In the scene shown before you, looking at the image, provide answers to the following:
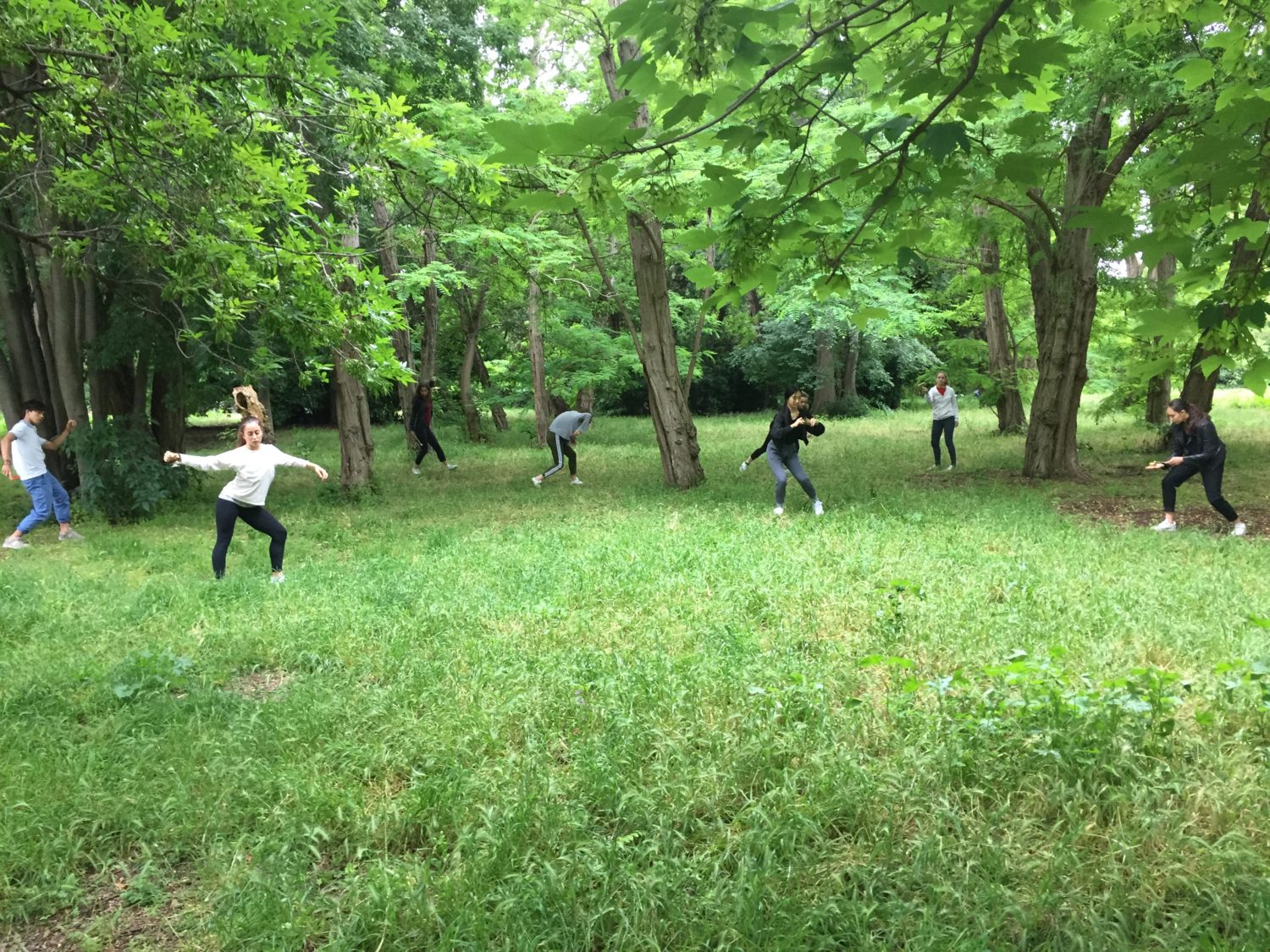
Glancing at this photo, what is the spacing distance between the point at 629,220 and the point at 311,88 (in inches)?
267

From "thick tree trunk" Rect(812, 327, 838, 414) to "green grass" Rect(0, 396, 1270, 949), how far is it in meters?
23.9

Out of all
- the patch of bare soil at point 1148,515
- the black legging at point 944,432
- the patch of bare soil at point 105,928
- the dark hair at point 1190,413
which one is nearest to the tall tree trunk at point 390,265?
the patch of bare soil at point 105,928

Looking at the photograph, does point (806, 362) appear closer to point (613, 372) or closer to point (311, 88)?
point (613, 372)

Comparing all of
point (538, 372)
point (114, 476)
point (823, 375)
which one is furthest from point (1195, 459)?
point (823, 375)

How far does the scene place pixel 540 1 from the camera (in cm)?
1205

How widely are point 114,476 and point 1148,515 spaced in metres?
14.5

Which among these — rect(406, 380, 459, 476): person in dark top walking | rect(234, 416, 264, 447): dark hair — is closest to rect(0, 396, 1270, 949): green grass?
rect(234, 416, 264, 447): dark hair

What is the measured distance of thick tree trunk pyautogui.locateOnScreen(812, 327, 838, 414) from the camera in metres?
30.4

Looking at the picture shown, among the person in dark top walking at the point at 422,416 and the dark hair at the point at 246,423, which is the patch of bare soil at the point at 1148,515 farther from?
the person in dark top walking at the point at 422,416

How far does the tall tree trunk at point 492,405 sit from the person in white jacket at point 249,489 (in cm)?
1791

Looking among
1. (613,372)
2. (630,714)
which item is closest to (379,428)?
(613,372)

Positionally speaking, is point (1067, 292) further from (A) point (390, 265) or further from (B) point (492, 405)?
(B) point (492, 405)

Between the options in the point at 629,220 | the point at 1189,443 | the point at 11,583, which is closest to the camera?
the point at 11,583

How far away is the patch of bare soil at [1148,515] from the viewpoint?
8.69 metres
